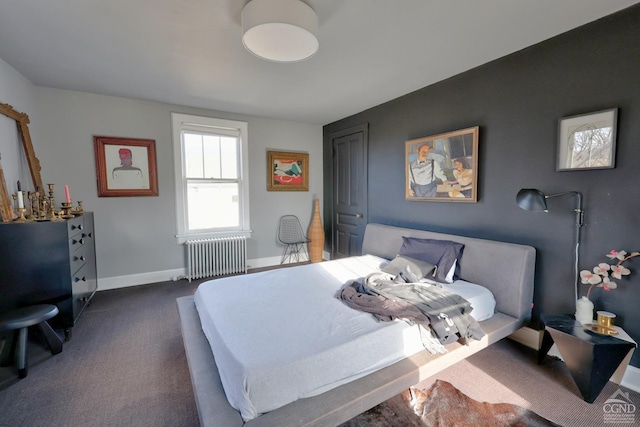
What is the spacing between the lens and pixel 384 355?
154cm

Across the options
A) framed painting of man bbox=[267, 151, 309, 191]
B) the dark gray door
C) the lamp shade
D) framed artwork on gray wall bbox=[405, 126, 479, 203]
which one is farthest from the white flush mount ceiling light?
framed painting of man bbox=[267, 151, 309, 191]

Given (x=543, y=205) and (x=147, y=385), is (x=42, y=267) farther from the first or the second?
(x=543, y=205)

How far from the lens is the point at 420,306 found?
5.88 ft

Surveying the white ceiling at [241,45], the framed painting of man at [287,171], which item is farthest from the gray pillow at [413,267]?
the framed painting of man at [287,171]

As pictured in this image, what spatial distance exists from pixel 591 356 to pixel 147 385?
9.22 feet

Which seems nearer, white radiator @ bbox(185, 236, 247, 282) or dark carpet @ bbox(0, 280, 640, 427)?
dark carpet @ bbox(0, 280, 640, 427)

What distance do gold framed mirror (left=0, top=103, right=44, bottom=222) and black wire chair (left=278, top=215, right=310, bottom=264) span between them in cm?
A: 299

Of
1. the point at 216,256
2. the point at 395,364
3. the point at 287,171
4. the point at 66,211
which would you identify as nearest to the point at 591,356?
the point at 395,364

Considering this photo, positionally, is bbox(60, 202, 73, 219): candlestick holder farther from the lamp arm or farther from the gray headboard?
the lamp arm

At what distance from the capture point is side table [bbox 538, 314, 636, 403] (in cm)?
160

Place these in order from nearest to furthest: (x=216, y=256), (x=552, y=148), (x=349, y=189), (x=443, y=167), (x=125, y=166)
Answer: (x=552, y=148)
(x=443, y=167)
(x=125, y=166)
(x=216, y=256)
(x=349, y=189)

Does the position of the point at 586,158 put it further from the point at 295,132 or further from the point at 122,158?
the point at 122,158

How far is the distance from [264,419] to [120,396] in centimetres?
120

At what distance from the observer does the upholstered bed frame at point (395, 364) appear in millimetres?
1224
